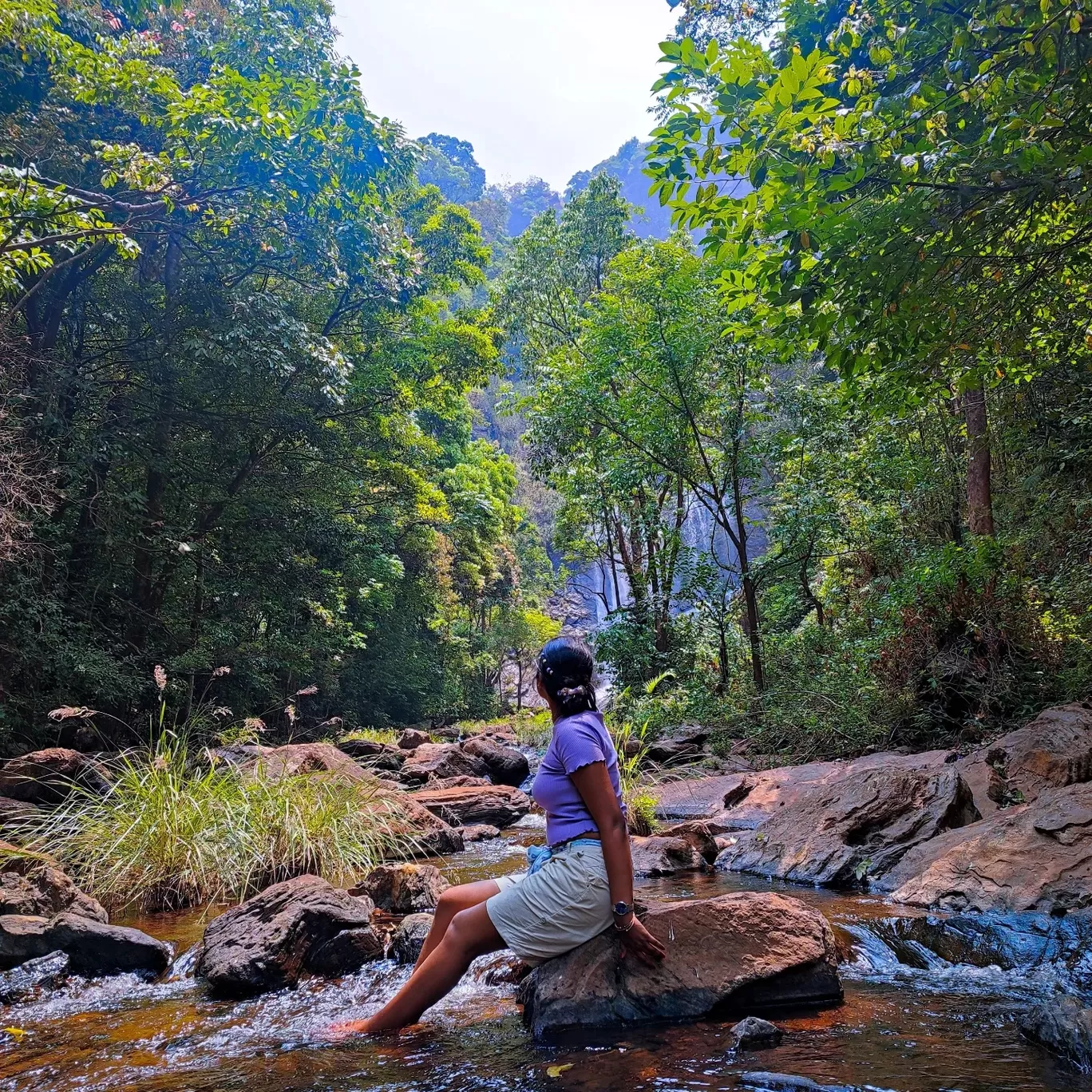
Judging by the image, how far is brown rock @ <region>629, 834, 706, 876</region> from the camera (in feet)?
18.5

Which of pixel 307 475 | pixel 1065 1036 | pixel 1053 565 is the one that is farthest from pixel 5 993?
pixel 307 475

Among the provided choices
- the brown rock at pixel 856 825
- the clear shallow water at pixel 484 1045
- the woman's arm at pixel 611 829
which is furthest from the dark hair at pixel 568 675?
the brown rock at pixel 856 825

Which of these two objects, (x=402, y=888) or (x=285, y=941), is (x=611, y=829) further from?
(x=402, y=888)

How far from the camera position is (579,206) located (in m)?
21.9

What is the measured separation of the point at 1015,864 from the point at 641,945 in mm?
2508

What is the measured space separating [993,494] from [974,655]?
162 inches

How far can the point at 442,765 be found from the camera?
11719mm

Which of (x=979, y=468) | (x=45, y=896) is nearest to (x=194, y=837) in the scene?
(x=45, y=896)

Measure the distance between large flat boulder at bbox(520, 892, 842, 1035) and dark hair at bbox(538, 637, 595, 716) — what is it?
34.1 inches

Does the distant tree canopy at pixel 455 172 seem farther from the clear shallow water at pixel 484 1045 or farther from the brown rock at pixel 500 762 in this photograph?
the clear shallow water at pixel 484 1045

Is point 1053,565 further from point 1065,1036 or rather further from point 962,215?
point 1065,1036

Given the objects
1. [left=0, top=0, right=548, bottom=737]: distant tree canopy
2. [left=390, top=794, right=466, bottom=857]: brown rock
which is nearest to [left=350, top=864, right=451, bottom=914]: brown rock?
[left=390, top=794, right=466, bottom=857]: brown rock

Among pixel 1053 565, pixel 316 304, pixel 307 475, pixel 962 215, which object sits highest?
pixel 316 304

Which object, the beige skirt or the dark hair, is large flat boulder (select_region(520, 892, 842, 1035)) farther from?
the dark hair
